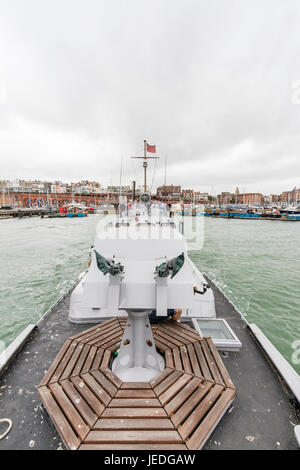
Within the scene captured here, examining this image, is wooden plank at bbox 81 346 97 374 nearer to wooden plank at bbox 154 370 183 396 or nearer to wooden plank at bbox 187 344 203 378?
wooden plank at bbox 154 370 183 396

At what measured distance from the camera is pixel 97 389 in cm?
346

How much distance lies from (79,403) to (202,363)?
228cm

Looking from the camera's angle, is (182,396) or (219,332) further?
(219,332)

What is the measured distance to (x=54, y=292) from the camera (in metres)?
11.5

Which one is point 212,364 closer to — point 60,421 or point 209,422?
point 209,422

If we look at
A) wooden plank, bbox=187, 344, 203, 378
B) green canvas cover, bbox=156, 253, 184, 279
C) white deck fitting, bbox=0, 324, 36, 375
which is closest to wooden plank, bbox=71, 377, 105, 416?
wooden plank, bbox=187, 344, 203, 378

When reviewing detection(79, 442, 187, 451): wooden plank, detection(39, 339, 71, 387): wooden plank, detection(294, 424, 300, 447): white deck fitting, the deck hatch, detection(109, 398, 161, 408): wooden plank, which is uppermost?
detection(39, 339, 71, 387): wooden plank

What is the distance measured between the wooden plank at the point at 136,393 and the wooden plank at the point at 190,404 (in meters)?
0.46

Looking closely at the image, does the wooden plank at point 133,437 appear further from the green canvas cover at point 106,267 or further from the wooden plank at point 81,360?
the green canvas cover at point 106,267

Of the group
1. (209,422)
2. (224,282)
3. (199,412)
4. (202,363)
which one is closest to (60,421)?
(199,412)

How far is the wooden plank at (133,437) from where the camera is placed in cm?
270

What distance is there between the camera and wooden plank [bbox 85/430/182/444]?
270cm

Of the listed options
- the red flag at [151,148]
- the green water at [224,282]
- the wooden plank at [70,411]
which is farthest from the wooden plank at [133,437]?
the red flag at [151,148]
